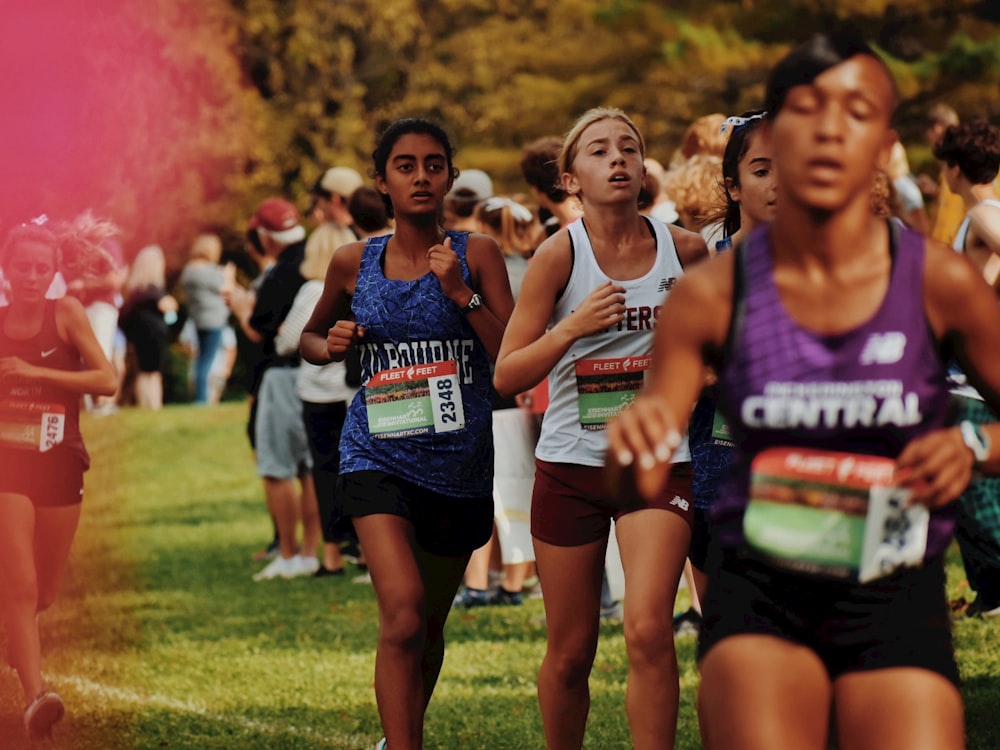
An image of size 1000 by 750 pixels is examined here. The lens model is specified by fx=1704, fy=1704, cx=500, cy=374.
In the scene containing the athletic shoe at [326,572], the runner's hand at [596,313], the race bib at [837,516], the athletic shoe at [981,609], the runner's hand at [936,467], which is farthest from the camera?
the athletic shoe at [326,572]

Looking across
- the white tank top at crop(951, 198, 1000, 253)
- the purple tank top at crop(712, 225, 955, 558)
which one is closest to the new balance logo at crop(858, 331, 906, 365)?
the purple tank top at crop(712, 225, 955, 558)

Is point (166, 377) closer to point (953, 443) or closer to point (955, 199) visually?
point (955, 199)

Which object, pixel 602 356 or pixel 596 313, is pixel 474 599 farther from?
pixel 596 313

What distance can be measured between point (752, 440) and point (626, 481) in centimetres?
27

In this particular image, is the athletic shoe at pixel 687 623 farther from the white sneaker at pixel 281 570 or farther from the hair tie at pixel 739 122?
the white sneaker at pixel 281 570

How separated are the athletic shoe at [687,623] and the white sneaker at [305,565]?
3.61 meters

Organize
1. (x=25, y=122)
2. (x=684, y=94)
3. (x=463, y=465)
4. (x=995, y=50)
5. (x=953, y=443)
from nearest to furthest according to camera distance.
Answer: (x=953, y=443) < (x=463, y=465) < (x=25, y=122) < (x=995, y=50) < (x=684, y=94)

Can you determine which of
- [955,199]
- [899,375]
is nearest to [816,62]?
[899,375]

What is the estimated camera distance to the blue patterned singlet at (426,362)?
5.66m

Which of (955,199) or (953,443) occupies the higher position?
(955,199)

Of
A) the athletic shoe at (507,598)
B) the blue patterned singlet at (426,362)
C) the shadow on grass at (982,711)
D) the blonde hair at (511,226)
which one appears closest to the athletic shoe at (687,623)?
the athletic shoe at (507,598)

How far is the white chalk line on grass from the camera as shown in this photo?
22.4ft

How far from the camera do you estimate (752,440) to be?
132 inches

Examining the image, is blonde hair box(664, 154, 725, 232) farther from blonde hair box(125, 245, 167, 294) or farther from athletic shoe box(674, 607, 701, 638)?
blonde hair box(125, 245, 167, 294)
